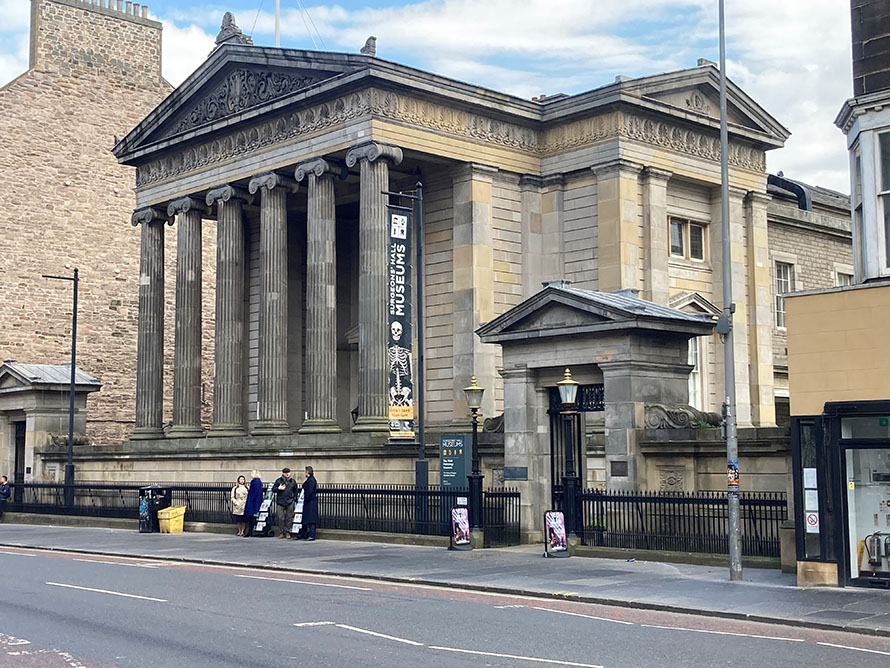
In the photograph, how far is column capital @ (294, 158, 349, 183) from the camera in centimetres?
3675

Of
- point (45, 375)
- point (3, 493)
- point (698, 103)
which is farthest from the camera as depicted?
point (45, 375)

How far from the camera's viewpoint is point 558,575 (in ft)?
64.2

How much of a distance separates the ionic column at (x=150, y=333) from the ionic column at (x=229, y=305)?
12.6 feet

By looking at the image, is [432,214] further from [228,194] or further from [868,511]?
[868,511]

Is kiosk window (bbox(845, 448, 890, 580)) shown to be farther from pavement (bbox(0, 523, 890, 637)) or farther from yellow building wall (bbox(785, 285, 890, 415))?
yellow building wall (bbox(785, 285, 890, 415))

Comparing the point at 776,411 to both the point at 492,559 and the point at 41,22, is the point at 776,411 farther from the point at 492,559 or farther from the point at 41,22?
the point at 41,22

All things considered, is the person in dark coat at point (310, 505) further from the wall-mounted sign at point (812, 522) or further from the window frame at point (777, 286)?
the window frame at point (777, 286)

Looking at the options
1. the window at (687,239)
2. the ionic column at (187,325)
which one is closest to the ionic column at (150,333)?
the ionic column at (187,325)

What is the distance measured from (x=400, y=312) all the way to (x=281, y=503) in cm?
652

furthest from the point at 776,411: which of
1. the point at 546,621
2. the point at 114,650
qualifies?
the point at 114,650

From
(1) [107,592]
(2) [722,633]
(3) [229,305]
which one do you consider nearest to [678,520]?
(2) [722,633]

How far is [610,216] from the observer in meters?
36.9

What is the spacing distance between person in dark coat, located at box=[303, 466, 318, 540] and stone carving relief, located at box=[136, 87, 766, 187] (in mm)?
11823

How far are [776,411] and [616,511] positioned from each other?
2146 centimetres
